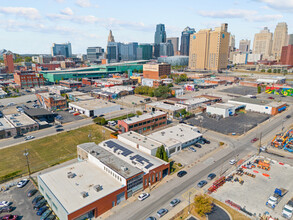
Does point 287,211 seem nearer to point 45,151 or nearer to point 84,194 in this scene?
point 84,194

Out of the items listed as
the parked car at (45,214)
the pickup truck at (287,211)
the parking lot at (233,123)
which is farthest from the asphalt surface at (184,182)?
the pickup truck at (287,211)

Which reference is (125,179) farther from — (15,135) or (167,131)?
(15,135)

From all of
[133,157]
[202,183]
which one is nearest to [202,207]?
[202,183]

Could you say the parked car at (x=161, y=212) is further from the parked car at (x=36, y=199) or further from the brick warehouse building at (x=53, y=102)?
the brick warehouse building at (x=53, y=102)

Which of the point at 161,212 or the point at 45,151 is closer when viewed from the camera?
the point at 161,212

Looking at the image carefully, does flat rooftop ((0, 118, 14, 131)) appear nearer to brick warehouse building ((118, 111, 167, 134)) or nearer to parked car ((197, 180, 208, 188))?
brick warehouse building ((118, 111, 167, 134))

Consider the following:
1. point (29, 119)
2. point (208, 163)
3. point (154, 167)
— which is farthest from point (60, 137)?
point (208, 163)
